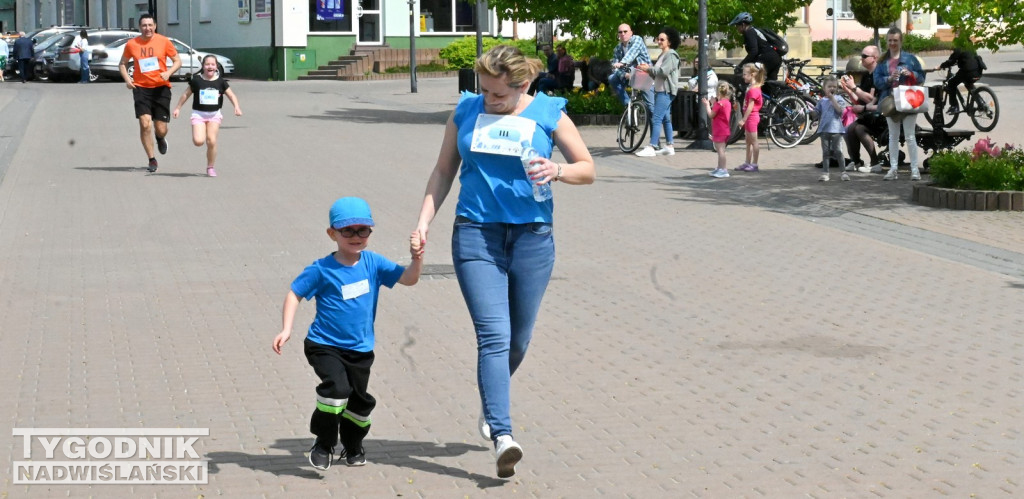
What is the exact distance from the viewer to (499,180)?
5.58m

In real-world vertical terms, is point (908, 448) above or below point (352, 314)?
below

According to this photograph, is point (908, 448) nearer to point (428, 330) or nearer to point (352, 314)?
point (352, 314)

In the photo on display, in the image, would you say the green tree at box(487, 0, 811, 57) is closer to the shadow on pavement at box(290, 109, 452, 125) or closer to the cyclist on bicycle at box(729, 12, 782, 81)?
the shadow on pavement at box(290, 109, 452, 125)

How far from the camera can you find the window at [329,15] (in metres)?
46.6

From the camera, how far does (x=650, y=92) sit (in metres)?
19.0

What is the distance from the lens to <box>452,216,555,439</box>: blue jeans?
18.2ft

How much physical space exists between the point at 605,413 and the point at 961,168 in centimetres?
812

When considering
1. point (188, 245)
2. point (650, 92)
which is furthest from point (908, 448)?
point (650, 92)

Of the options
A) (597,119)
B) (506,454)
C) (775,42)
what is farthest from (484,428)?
(597,119)

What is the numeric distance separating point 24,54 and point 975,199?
1354 inches

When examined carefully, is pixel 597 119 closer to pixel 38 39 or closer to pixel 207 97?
pixel 207 97

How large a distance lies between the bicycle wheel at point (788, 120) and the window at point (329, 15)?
28.8 metres

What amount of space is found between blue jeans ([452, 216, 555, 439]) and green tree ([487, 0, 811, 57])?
58.7 ft

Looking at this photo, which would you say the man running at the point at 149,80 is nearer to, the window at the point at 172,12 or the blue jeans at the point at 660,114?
the blue jeans at the point at 660,114
